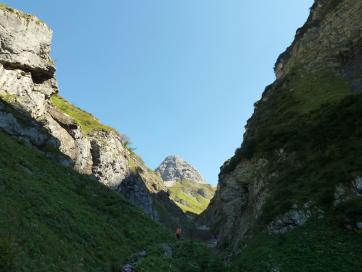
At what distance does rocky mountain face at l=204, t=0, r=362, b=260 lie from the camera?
34.1 metres

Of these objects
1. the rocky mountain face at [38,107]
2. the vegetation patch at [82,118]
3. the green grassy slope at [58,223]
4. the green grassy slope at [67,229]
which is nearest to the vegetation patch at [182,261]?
the green grassy slope at [67,229]

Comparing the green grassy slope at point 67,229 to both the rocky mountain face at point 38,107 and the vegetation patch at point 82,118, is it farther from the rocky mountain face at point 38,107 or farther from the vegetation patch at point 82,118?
the vegetation patch at point 82,118

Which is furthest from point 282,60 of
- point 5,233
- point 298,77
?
point 5,233

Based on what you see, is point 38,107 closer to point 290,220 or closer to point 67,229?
point 67,229

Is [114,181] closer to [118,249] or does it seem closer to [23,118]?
[23,118]

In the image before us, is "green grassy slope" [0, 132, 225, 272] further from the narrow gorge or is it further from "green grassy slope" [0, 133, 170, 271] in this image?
the narrow gorge

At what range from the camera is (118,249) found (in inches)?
1209

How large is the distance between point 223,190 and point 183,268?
35.7 meters

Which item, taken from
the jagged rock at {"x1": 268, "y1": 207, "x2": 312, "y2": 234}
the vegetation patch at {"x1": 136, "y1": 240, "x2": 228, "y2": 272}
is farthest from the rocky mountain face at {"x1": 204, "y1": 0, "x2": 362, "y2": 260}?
the vegetation patch at {"x1": 136, "y1": 240, "x2": 228, "y2": 272}

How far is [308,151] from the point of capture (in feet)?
145

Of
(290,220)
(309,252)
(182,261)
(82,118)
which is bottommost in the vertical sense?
(182,261)

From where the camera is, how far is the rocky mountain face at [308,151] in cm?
3412

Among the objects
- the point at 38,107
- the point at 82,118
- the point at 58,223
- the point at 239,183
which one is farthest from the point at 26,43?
the point at 58,223

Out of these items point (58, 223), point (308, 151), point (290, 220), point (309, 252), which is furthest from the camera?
point (308, 151)
